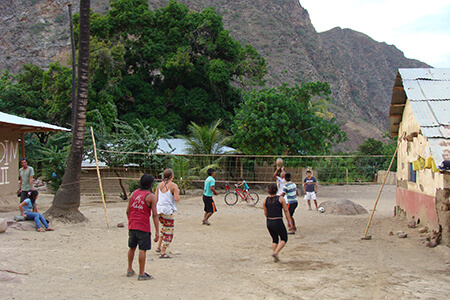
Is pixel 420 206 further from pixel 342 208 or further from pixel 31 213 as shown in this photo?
pixel 31 213

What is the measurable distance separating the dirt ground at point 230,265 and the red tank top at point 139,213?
0.78 m

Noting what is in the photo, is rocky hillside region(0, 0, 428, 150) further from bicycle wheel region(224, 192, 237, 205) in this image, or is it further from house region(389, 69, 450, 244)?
house region(389, 69, 450, 244)

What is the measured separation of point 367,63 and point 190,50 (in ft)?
240

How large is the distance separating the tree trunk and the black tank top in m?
5.60

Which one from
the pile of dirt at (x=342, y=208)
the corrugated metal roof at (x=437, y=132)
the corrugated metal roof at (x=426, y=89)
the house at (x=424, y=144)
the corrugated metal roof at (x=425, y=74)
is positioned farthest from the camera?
the pile of dirt at (x=342, y=208)

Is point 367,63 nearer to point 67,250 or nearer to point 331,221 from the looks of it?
point 331,221

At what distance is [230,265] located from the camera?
6.82 meters

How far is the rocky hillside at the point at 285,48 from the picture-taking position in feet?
174

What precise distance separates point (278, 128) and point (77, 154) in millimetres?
11422

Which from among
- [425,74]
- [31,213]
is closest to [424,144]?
[425,74]

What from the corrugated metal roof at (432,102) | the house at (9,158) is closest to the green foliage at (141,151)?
the house at (9,158)

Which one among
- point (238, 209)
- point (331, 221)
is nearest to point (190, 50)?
point (238, 209)

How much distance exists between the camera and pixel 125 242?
8.54 metres

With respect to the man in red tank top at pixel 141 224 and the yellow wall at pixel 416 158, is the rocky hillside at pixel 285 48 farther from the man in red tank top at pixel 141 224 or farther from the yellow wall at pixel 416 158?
the man in red tank top at pixel 141 224
